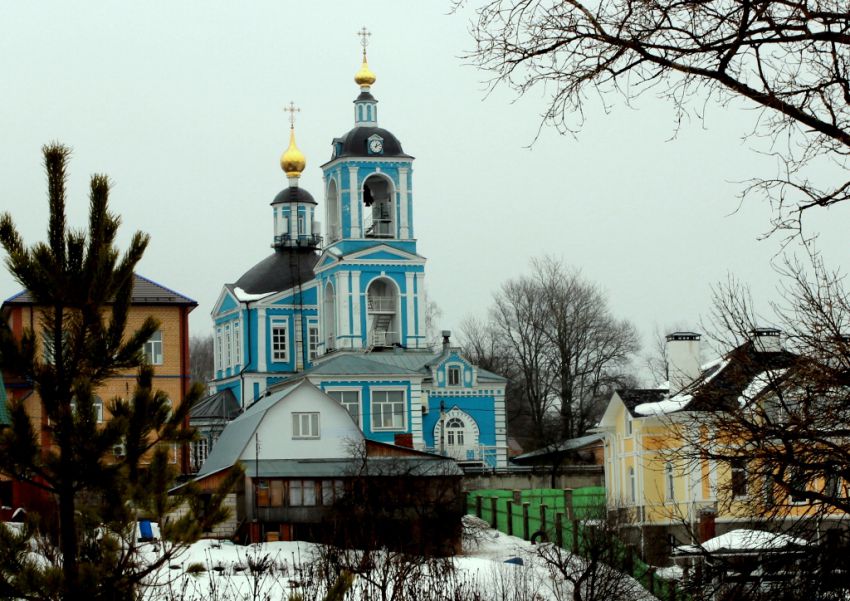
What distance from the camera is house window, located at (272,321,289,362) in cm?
6469

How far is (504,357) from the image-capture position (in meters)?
68.8

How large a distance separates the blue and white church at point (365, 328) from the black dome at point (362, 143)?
6 cm

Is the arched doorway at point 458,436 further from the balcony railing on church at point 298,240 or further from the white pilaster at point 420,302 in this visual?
the balcony railing on church at point 298,240

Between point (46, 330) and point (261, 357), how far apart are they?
170ft

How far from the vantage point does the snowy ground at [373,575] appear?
20234 mm

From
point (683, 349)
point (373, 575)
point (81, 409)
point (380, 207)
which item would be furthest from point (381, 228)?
point (81, 409)

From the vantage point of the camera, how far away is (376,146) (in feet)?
197

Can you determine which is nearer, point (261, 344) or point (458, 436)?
point (458, 436)

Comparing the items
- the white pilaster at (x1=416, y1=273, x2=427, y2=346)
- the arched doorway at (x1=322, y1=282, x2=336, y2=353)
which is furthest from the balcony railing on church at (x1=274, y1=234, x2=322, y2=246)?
the white pilaster at (x1=416, y1=273, x2=427, y2=346)

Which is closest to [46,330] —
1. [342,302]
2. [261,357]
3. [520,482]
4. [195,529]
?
[195,529]

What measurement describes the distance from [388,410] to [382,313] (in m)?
6.64

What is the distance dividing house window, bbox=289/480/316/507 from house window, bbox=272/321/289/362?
26542 millimetres

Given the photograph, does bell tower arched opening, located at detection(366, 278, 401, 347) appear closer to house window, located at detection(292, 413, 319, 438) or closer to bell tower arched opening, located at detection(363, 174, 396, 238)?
bell tower arched opening, located at detection(363, 174, 396, 238)

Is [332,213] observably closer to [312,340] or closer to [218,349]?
[312,340]
